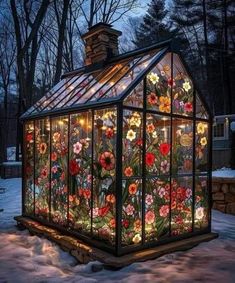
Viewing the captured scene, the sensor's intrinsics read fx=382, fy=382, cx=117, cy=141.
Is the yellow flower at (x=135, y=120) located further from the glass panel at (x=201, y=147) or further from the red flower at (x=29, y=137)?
the red flower at (x=29, y=137)

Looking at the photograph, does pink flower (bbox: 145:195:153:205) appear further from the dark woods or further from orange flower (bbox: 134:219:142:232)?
the dark woods

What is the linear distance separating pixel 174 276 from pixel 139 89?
8.43 ft

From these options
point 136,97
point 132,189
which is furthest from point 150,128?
point 132,189

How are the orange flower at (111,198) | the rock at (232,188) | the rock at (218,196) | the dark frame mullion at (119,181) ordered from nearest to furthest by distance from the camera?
the dark frame mullion at (119,181) < the orange flower at (111,198) < the rock at (232,188) < the rock at (218,196)

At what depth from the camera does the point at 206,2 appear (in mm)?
21938

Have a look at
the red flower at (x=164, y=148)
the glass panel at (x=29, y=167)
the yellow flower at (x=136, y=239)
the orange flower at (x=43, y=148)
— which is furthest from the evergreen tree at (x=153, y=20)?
the yellow flower at (x=136, y=239)

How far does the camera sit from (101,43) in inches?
288

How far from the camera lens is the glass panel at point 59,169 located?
6.36 m

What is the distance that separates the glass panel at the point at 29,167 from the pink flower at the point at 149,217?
283 cm

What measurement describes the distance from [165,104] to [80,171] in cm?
168

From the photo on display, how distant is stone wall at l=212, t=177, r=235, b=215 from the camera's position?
8.08 metres

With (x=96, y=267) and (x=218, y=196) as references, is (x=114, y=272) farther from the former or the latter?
(x=218, y=196)

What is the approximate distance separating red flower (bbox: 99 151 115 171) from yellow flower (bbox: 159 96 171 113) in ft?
3.60

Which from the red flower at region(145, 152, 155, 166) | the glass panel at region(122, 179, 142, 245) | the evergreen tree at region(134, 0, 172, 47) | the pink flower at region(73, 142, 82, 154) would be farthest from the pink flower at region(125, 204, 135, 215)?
the evergreen tree at region(134, 0, 172, 47)
